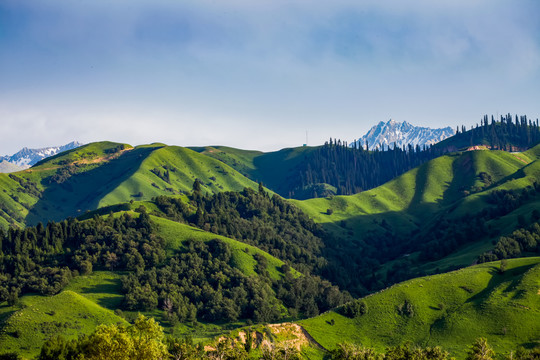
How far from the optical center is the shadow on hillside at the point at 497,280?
163125 mm

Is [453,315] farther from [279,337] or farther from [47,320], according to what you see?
[47,320]

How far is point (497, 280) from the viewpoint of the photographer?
17550 centimetres

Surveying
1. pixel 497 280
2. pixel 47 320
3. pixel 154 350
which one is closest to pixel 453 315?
pixel 497 280

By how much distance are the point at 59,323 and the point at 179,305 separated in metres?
56.3

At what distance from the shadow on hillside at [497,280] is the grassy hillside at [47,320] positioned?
418ft

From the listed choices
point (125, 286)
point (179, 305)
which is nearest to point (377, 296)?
point (179, 305)

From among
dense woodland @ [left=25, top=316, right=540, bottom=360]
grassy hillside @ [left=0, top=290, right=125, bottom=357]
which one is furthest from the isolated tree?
grassy hillside @ [left=0, top=290, right=125, bottom=357]

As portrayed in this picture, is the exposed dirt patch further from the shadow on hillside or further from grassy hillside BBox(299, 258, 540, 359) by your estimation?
the shadow on hillside

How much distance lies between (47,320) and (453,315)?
13580 centimetres

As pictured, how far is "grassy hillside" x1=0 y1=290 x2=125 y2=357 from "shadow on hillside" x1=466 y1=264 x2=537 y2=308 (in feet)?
418

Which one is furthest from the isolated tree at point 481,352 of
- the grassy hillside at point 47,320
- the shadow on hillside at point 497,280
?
the grassy hillside at point 47,320

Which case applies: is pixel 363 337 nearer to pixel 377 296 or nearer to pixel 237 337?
pixel 377 296

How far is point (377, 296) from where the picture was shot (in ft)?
576

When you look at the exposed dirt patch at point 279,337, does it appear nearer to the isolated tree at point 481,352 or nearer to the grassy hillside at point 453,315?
the grassy hillside at point 453,315
